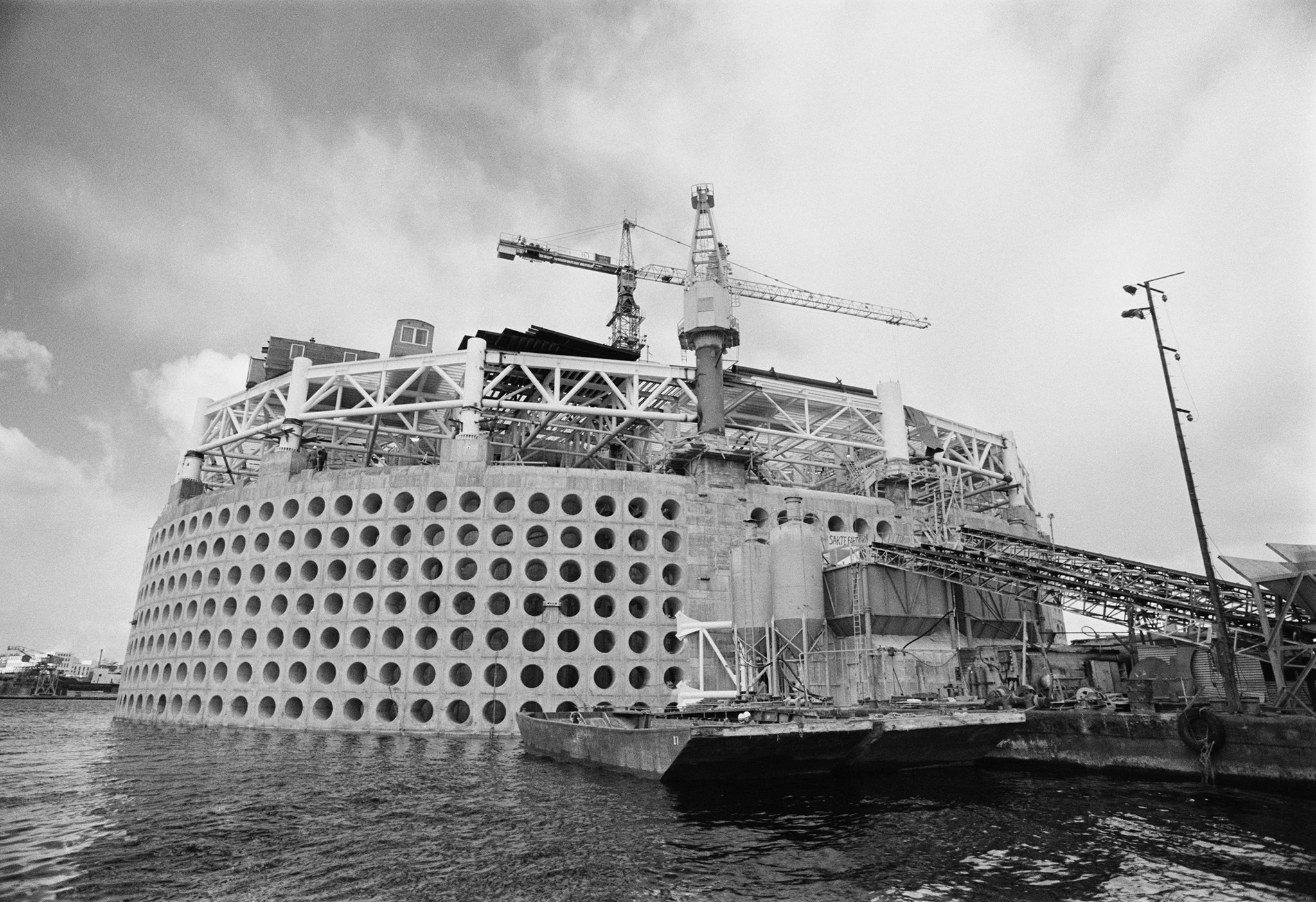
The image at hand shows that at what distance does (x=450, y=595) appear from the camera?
4316cm

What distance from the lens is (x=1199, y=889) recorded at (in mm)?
14625

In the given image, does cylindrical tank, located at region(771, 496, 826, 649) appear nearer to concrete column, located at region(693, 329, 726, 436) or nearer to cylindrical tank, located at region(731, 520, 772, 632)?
cylindrical tank, located at region(731, 520, 772, 632)

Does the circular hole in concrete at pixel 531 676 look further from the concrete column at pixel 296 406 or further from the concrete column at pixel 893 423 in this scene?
the concrete column at pixel 893 423

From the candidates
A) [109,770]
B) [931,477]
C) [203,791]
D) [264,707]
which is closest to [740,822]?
[203,791]

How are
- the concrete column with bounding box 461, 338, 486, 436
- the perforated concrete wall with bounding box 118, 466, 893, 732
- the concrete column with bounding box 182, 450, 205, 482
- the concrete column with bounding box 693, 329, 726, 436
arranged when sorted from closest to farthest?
the perforated concrete wall with bounding box 118, 466, 893, 732 < the concrete column with bounding box 461, 338, 486, 436 < the concrete column with bounding box 693, 329, 726, 436 < the concrete column with bounding box 182, 450, 205, 482

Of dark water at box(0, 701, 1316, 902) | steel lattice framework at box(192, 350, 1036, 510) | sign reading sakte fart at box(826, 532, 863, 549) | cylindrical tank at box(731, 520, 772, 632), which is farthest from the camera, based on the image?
steel lattice framework at box(192, 350, 1036, 510)

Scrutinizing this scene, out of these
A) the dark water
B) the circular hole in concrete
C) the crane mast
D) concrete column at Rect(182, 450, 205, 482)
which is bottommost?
the dark water

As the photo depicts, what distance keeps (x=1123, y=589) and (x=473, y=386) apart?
37168 mm

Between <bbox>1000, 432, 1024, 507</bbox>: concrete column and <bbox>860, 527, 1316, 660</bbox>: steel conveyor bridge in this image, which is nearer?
<bbox>860, 527, 1316, 660</bbox>: steel conveyor bridge

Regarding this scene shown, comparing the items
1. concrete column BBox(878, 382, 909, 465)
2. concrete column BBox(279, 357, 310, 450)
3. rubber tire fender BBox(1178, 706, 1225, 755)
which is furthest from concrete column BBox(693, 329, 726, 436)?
rubber tire fender BBox(1178, 706, 1225, 755)

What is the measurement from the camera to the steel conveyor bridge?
28.4 metres

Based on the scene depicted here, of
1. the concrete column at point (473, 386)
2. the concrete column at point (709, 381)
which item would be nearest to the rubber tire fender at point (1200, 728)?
the concrete column at point (709, 381)

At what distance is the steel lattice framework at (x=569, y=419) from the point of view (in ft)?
166

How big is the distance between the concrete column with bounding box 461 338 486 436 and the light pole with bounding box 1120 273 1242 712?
35110mm
